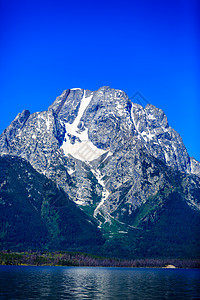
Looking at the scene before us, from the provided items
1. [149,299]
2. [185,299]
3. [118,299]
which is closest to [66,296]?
[118,299]

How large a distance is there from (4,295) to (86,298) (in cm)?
2385

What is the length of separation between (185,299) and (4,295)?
53.7 meters

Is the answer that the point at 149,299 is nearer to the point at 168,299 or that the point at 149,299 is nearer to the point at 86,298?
the point at 168,299

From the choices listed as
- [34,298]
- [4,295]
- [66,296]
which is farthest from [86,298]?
[4,295]

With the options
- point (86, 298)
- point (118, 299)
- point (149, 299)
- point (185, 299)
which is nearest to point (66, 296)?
point (86, 298)

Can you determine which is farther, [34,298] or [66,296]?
[66,296]

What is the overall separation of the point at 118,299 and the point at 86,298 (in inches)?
375

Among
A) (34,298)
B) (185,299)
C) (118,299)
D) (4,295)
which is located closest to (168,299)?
(185,299)

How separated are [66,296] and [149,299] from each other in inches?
980

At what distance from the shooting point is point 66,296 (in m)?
116

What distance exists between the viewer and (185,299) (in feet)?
381

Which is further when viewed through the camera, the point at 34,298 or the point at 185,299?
the point at 185,299

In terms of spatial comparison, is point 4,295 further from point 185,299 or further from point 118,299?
point 185,299

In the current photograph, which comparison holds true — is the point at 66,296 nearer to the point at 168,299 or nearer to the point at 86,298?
the point at 86,298
